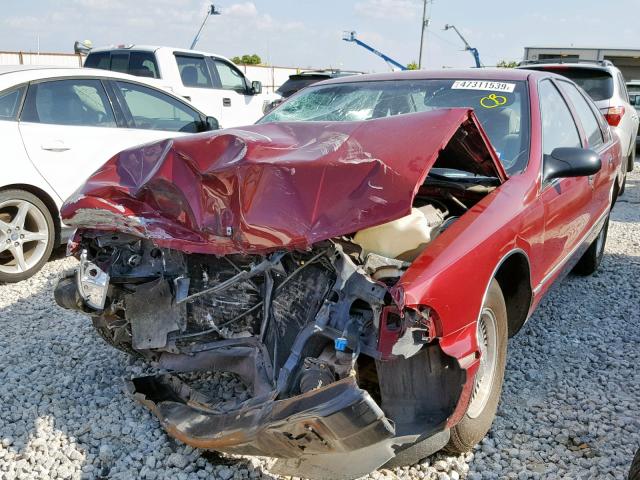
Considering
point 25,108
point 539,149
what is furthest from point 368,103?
point 25,108

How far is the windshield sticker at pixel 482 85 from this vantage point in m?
3.55

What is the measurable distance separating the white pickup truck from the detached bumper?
24.9 feet

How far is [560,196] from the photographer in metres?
3.37

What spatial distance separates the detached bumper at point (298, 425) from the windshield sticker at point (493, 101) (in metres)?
2.14

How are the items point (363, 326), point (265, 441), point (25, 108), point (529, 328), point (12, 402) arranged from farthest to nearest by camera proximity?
1. point (25, 108)
2. point (529, 328)
3. point (12, 402)
4. point (363, 326)
5. point (265, 441)

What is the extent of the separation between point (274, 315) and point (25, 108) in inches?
142

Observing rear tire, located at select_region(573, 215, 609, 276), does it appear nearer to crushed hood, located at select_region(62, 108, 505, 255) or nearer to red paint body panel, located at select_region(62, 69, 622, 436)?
red paint body panel, located at select_region(62, 69, 622, 436)

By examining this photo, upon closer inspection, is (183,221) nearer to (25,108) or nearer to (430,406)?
(430,406)

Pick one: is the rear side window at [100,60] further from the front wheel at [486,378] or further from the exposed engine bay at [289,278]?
the front wheel at [486,378]

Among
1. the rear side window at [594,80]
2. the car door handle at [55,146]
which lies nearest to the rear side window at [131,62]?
the car door handle at [55,146]

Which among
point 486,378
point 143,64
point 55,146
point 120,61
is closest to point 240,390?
point 486,378

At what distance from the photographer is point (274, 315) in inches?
99.7

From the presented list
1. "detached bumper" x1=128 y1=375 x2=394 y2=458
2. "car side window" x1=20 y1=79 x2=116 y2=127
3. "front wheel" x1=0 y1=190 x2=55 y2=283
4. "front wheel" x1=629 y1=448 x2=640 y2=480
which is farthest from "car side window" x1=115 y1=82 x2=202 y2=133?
"front wheel" x1=629 y1=448 x2=640 y2=480

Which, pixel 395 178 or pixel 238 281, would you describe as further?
pixel 238 281
